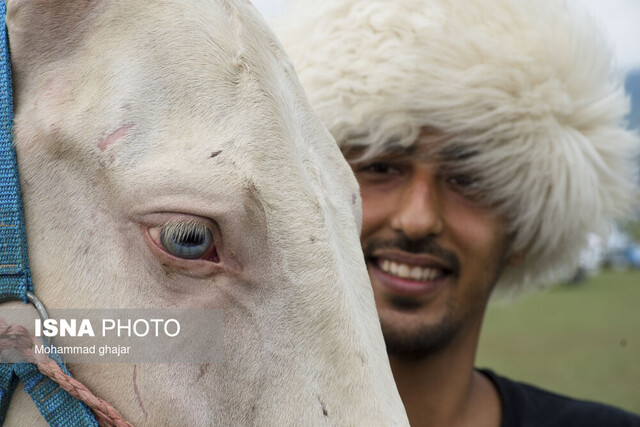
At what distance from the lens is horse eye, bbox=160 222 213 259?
1.31 m

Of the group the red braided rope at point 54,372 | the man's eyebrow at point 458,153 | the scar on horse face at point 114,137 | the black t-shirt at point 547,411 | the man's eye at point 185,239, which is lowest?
the black t-shirt at point 547,411

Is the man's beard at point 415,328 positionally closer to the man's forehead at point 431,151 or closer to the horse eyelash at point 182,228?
the man's forehead at point 431,151

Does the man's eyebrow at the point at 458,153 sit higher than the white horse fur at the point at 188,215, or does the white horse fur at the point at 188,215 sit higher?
the white horse fur at the point at 188,215

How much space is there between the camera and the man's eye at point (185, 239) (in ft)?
4.29

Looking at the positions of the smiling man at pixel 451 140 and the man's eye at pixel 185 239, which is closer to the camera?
the man's eye at pixel 185 239

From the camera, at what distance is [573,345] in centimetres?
1066

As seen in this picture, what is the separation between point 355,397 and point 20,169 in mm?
796

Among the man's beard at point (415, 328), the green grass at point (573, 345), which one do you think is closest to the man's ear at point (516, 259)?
the man's beard at point (415, 328)

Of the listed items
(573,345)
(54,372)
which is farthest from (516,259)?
(573,345)

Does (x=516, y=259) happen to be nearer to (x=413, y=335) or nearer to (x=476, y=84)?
(x=413, y=335)

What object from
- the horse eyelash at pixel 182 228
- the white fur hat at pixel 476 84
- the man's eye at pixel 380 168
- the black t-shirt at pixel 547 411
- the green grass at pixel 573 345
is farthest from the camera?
the green grass at pixel 573 345

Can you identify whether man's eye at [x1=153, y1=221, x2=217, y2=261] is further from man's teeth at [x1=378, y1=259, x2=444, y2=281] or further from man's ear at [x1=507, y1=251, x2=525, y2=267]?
man's ear at [x1=507, y1=251, x2=525, y2=267]

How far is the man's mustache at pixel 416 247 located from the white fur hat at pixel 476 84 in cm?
25

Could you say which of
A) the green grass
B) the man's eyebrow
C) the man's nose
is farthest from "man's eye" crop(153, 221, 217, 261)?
the green grass
